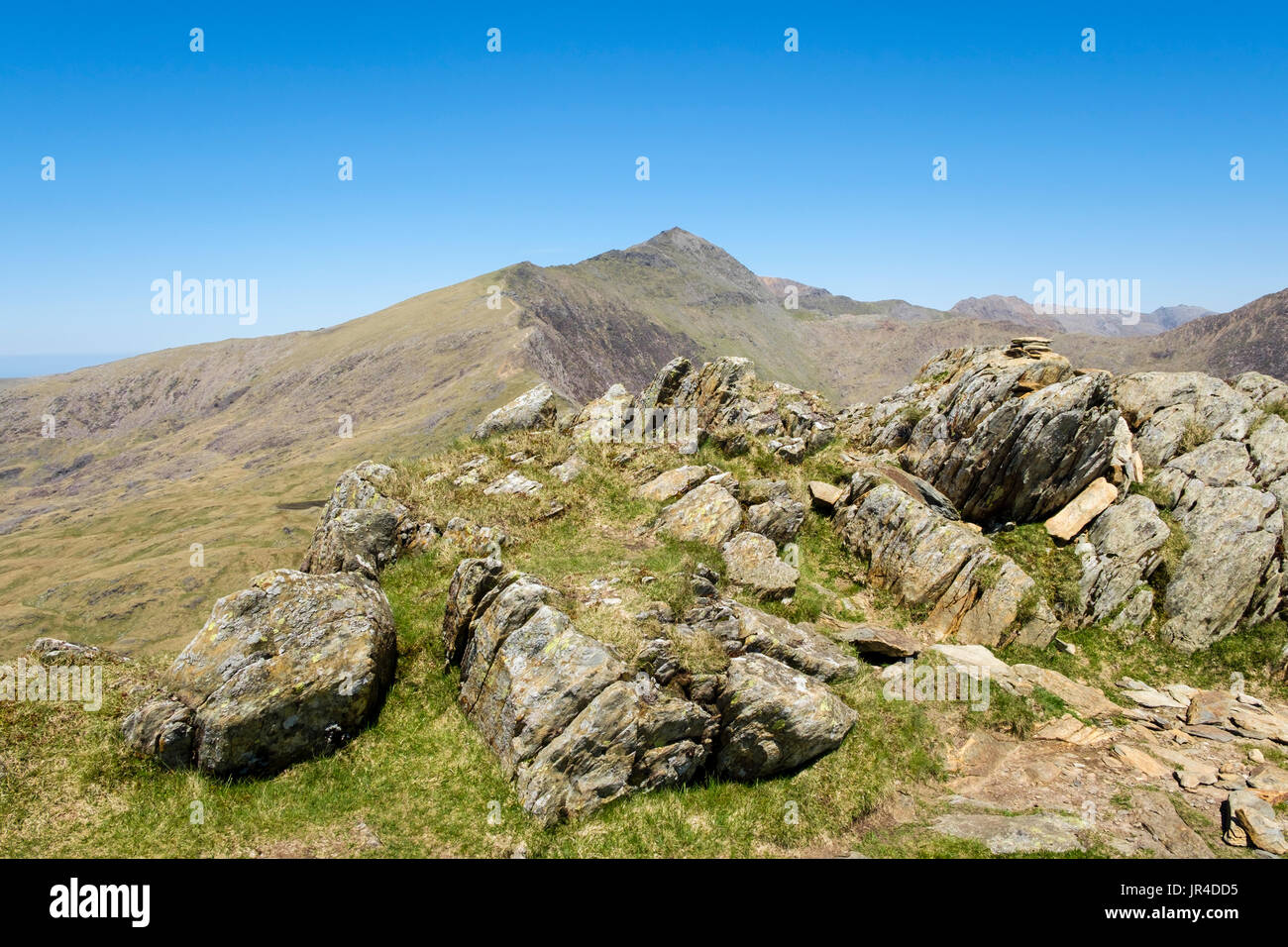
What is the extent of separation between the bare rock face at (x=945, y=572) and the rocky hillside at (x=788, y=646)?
10 cm

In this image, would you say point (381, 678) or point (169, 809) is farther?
point (381, 678)

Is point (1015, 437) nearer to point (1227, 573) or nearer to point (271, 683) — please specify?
point (1227, 573)

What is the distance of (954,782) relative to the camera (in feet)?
51.3

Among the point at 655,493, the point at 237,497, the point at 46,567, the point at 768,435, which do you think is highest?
the point at 768,435

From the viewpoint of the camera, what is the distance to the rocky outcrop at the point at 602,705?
44.9 ft

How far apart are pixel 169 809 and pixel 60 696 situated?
5077 mm

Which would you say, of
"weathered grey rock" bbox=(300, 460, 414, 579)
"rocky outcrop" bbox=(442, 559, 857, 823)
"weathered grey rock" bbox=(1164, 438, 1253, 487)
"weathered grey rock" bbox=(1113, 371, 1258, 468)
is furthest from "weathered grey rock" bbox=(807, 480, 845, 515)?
"weathered grey rock" bbox=(300, 460, 414, 579)

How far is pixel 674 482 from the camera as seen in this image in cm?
2588

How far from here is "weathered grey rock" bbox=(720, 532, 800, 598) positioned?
69.2 ft

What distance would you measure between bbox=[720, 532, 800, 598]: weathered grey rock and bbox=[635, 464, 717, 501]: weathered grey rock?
388cm

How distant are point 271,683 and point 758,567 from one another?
14845 millimetres

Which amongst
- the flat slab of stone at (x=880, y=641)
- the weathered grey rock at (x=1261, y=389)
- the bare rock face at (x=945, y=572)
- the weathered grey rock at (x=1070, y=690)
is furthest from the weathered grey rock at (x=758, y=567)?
the weathered grey rock at (x=1261, y=389)
